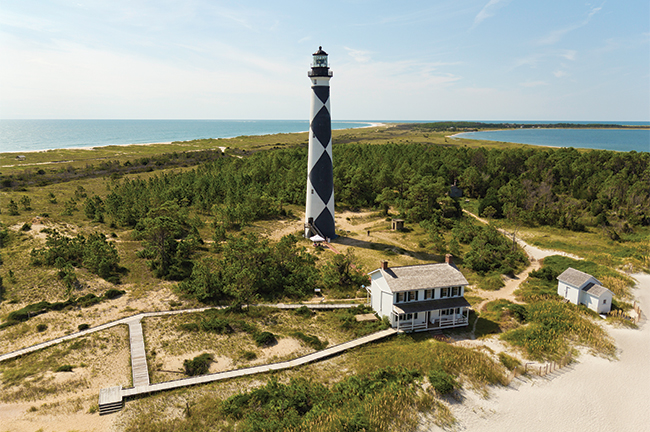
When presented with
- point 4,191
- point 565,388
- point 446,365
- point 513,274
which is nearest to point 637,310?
point 513,274

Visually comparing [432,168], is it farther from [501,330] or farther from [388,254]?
[501,330]

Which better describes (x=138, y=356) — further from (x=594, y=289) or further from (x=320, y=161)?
(x=594, y=289)

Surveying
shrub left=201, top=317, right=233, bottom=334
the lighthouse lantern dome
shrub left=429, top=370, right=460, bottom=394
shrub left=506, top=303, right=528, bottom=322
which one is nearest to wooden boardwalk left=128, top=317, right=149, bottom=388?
shrub left=201, top=317, right=233, bottom=334

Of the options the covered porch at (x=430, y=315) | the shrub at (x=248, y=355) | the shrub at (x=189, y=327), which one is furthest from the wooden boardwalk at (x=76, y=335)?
the covered porch at (x=430, y=315)

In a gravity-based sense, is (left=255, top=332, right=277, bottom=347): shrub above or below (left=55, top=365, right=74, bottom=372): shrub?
below

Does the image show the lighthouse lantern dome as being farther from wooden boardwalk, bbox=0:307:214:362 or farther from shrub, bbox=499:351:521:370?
shrub, bbox=499:351:521:370

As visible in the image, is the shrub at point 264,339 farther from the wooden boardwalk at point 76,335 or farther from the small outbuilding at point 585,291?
the small outbuilding at point 585,291
